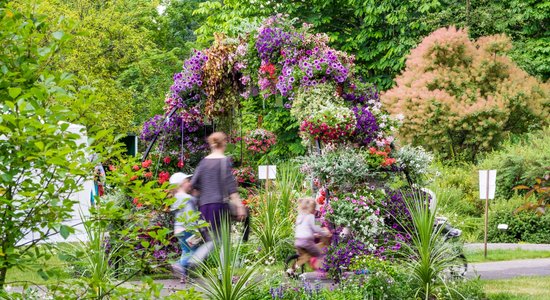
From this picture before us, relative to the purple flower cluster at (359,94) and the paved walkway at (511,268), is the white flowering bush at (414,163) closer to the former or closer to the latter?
Answer: the purple flower cluster at (359,94)

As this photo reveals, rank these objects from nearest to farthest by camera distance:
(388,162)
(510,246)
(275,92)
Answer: (388,162) → (275,92) → (510,246)

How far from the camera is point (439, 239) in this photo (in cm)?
907

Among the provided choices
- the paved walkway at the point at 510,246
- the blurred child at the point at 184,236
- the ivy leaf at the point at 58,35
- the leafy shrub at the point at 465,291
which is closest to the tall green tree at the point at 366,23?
the paved walkway at the point at 510,246

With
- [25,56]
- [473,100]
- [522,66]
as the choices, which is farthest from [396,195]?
[522,66]

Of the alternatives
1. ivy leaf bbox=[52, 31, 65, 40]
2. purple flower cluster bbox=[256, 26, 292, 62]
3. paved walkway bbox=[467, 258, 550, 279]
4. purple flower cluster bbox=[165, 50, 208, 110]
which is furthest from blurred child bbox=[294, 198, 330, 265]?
ivy leaf bbox=[52, 31, 65, 40]

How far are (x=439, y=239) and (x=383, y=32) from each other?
58.4 ft

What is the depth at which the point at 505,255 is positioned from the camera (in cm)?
1385

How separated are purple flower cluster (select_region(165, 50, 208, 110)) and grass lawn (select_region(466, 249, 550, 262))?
17.3ft

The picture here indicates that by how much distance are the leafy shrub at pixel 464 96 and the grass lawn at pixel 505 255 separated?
800 cm

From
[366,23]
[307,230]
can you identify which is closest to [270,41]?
[307,230]

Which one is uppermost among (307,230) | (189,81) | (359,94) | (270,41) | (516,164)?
(270,41)

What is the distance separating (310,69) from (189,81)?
236 centimetres

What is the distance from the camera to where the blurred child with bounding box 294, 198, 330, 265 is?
9540 millimetres

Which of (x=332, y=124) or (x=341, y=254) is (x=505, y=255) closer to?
(x=332, y=124)
